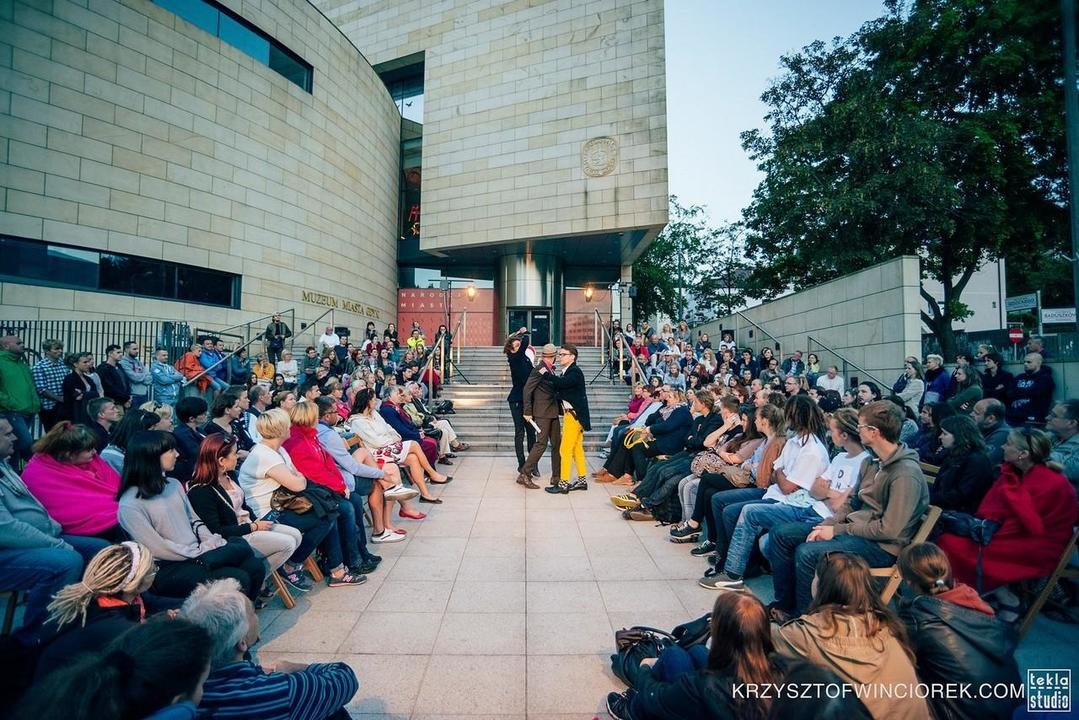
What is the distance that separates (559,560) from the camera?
15.7 feet

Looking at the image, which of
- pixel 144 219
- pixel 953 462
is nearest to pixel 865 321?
pixel 953 462

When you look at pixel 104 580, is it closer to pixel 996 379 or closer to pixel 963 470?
pixel 963 470

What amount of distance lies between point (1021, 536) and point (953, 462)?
0.71m

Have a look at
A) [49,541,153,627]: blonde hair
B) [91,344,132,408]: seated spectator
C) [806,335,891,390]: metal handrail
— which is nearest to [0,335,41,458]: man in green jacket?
[91,344,132,408]: seated spectator

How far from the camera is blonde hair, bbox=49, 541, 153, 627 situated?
6.77 feet

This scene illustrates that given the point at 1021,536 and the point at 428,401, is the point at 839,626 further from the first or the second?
the point at 428,401

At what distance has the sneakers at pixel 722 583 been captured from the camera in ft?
A: 13.5

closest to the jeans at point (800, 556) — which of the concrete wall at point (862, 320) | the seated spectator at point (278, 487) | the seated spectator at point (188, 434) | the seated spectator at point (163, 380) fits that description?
the seated spectator at point (278, 487)

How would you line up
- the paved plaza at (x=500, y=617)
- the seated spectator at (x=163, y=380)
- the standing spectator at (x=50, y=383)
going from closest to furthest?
the paved plaza at (x=500, y=617), the standing spectator at (x=50, y=383), the seated spectator at (x=163, y=380)

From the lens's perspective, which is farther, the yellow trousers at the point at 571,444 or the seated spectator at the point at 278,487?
the yellow trousers at the point at 571,444

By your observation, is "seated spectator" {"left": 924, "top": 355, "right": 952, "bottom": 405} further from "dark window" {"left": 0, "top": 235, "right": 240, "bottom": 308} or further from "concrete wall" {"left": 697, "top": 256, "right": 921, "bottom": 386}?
"dark window" {"left": 0, "top": 235, "right": 240, "bottom": 308}

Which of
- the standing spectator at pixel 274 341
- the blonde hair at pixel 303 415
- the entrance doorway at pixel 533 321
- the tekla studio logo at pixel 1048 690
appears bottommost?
the tekla studio logo at pixel 1048 690

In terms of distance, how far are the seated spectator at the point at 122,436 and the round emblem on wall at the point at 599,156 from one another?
18.5 metres

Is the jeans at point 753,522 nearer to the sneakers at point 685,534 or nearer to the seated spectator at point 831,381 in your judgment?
the sneakers at point 685,534
